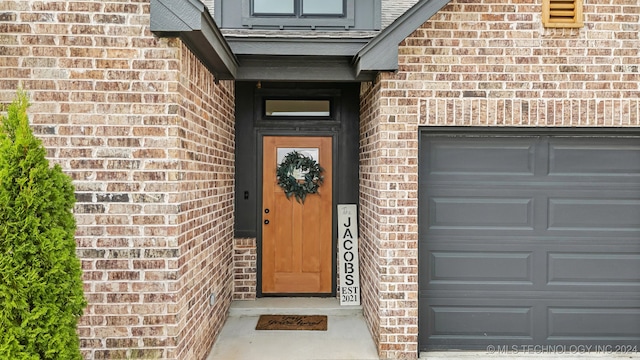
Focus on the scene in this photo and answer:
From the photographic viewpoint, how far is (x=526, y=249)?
4168 mm

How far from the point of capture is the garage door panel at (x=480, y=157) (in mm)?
4125

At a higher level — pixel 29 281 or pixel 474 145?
pixel 474 145

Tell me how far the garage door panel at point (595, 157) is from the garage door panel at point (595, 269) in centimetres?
81

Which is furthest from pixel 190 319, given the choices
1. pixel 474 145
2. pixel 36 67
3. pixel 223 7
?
pixel 223 7

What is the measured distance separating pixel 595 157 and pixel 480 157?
3.71 ft

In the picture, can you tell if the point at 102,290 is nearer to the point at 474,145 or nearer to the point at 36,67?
the point at 36,67

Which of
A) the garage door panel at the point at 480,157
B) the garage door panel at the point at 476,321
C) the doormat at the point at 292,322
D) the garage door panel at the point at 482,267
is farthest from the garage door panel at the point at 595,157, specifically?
the doormat at the point at 292,322

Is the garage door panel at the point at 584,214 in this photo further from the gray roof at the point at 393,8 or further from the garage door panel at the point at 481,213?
the gray roof at the point at 393,8

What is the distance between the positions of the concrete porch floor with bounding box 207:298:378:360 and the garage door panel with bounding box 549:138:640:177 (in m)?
2.60

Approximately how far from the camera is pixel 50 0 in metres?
3.09

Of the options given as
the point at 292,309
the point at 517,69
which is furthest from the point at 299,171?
the point at 517,69

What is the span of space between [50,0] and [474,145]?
379cm

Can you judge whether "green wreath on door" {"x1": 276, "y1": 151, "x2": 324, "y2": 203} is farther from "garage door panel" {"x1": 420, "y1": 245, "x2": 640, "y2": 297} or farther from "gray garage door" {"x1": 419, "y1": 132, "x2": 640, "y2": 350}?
"garage door panel" {"x1": 420, "y1": 245, "x2": 640, "y2": 297}

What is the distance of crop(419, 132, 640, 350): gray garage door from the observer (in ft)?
13.6
